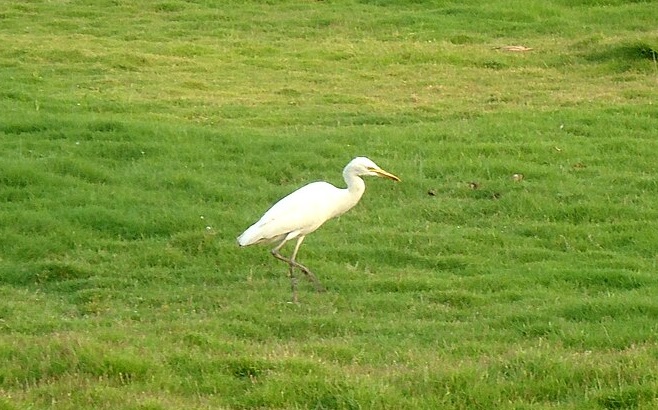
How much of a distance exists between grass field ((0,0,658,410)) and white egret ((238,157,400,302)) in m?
0.36

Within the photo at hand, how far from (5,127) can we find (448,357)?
772 cm

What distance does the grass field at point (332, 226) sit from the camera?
244 inches

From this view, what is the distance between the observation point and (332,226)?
10398mm

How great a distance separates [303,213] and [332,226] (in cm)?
184

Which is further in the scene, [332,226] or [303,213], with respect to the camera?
[332,226]

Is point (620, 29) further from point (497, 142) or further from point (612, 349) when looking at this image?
point (612, 349)

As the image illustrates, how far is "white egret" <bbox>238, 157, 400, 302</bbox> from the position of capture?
27.8 feet

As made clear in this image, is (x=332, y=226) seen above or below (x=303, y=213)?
below

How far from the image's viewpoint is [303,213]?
8.58m

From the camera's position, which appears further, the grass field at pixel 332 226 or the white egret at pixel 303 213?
the white egret at pixel 303 213

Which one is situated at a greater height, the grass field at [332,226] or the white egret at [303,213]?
the white egret at [303,213]

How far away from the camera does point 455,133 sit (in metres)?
13.1

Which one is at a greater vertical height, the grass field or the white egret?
the white egret

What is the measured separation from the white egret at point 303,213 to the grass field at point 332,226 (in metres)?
0.36
